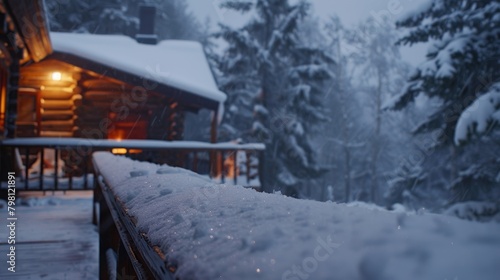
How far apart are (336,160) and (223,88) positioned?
68.7 ft

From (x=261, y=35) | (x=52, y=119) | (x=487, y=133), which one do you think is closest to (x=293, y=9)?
(x=261, y=35)

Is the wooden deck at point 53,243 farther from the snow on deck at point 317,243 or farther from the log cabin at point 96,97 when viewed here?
the snow on deck at point 317,243

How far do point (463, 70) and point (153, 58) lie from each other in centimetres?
1084

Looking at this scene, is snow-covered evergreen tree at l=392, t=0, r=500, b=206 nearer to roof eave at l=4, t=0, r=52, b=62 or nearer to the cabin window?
roof eave at l=4, t=0, r=52, b=62

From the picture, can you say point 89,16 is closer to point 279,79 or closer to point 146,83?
point 279,79

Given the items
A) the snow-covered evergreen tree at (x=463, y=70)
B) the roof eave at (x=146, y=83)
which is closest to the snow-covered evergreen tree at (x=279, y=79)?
the roof eave at (x=146, y=83)

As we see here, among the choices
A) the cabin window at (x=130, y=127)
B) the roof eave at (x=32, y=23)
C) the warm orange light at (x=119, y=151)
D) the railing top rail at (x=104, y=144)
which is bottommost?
the cabin window at (x=130, y=127)

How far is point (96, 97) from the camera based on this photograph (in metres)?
13.5

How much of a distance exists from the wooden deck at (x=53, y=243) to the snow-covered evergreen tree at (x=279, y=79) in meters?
13.6

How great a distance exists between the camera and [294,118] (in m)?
21.3

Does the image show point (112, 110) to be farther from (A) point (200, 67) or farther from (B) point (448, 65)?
(B) point (448, 65)

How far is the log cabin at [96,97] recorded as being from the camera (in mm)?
8844

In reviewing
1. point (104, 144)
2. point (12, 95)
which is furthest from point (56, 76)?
point (104, 144)

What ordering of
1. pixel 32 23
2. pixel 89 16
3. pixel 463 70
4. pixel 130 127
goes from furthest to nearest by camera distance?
pixel 89 16, pixel 130 127, pixel 463 70, pixel 32 23
